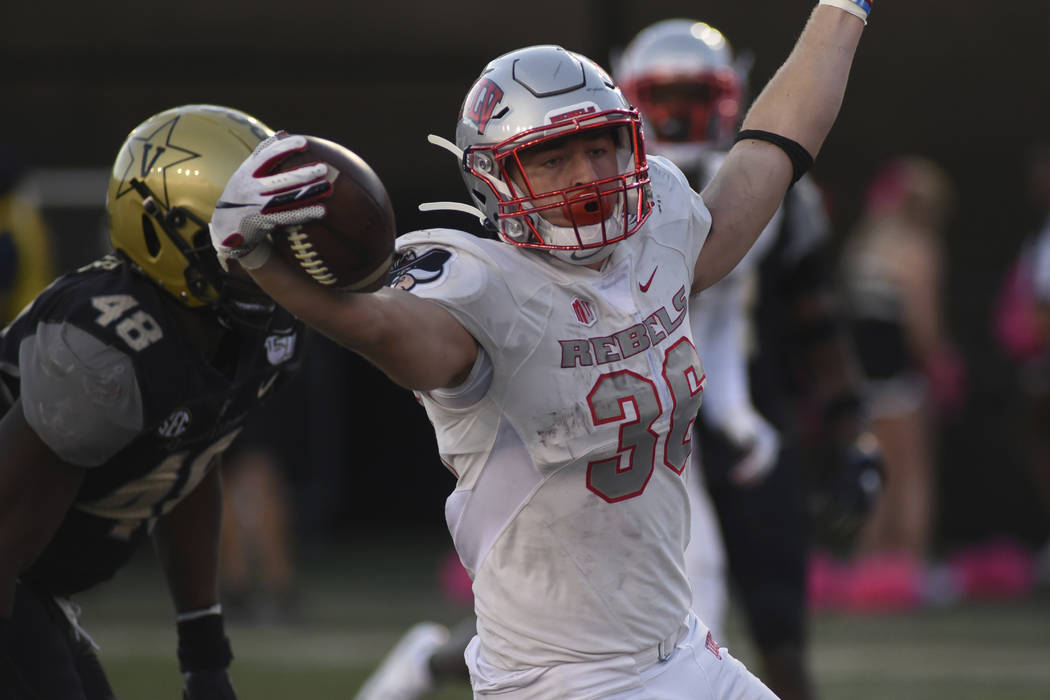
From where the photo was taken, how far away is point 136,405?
266 centimetres

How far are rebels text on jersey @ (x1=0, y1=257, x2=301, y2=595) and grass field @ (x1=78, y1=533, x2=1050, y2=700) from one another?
2626 mm

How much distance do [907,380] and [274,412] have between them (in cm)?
308

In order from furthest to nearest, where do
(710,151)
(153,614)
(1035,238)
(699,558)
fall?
(1035,238) → (153,614) → (710,151) → (699,558)

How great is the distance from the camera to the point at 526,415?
246 cm

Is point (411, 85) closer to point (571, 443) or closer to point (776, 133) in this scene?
point (776, 133)

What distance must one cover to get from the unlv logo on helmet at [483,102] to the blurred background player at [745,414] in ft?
5.52

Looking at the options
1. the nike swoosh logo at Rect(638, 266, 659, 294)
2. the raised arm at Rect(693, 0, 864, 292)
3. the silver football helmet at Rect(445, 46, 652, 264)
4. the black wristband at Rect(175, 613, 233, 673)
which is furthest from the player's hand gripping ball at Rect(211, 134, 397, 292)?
the black wristband at Rect(175, 613, 233, 673)

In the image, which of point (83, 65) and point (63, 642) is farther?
point (83, 65)

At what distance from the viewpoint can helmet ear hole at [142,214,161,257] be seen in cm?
293

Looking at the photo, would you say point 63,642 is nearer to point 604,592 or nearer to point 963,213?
point 604,592

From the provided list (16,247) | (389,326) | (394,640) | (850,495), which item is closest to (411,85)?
(16,247)

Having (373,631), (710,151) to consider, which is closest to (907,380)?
(373,631)

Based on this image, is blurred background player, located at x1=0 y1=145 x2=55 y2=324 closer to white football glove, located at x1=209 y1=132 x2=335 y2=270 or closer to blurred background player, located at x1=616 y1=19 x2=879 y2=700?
blurred background player, located at x1=616 y1=19 x2=879 y2=700

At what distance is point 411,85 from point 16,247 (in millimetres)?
3620
